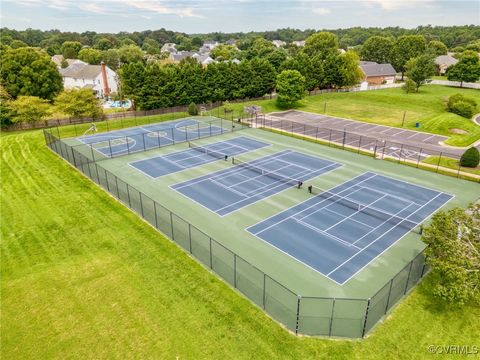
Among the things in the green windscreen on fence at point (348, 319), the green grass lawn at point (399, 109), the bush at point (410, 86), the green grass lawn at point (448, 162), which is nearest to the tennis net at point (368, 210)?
the green windscreen on fence at point (348, 319)

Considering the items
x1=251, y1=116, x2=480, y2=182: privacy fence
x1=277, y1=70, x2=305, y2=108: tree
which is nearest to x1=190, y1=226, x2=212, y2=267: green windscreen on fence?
x1=251, y1=116, x2=480, y2=182: privacy fence

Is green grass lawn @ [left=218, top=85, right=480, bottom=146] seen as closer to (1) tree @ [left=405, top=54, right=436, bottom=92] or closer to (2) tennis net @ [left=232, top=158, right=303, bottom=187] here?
(1) tree @ [left=405, top=54, right=436, bottom=92]

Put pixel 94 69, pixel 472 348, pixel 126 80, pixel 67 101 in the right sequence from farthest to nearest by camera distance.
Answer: pixel 94 69
pixel 126 80
pixel 67 101
pixel 472 348

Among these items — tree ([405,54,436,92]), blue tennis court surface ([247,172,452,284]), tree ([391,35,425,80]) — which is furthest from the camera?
tree ([391,35,425,80])

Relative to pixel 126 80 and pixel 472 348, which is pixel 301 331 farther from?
pixel 126 80

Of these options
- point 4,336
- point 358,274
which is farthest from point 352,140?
point 4,336

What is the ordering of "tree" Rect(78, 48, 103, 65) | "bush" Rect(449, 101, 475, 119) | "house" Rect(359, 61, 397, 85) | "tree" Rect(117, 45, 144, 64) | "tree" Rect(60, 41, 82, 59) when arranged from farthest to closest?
"tree" Rect(60, 41, 82, 59)
"tree" Rect(78, 48, 103, 65)
"tree" Rect(117, 45, 144, 64)
"house" Rect(359, 61, 397, 85)
"bush" Rect(449, 101, 475, 119)

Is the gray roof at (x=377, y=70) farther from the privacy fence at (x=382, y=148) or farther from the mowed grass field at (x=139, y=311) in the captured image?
the mowed grass field at (x=139, y=311)
